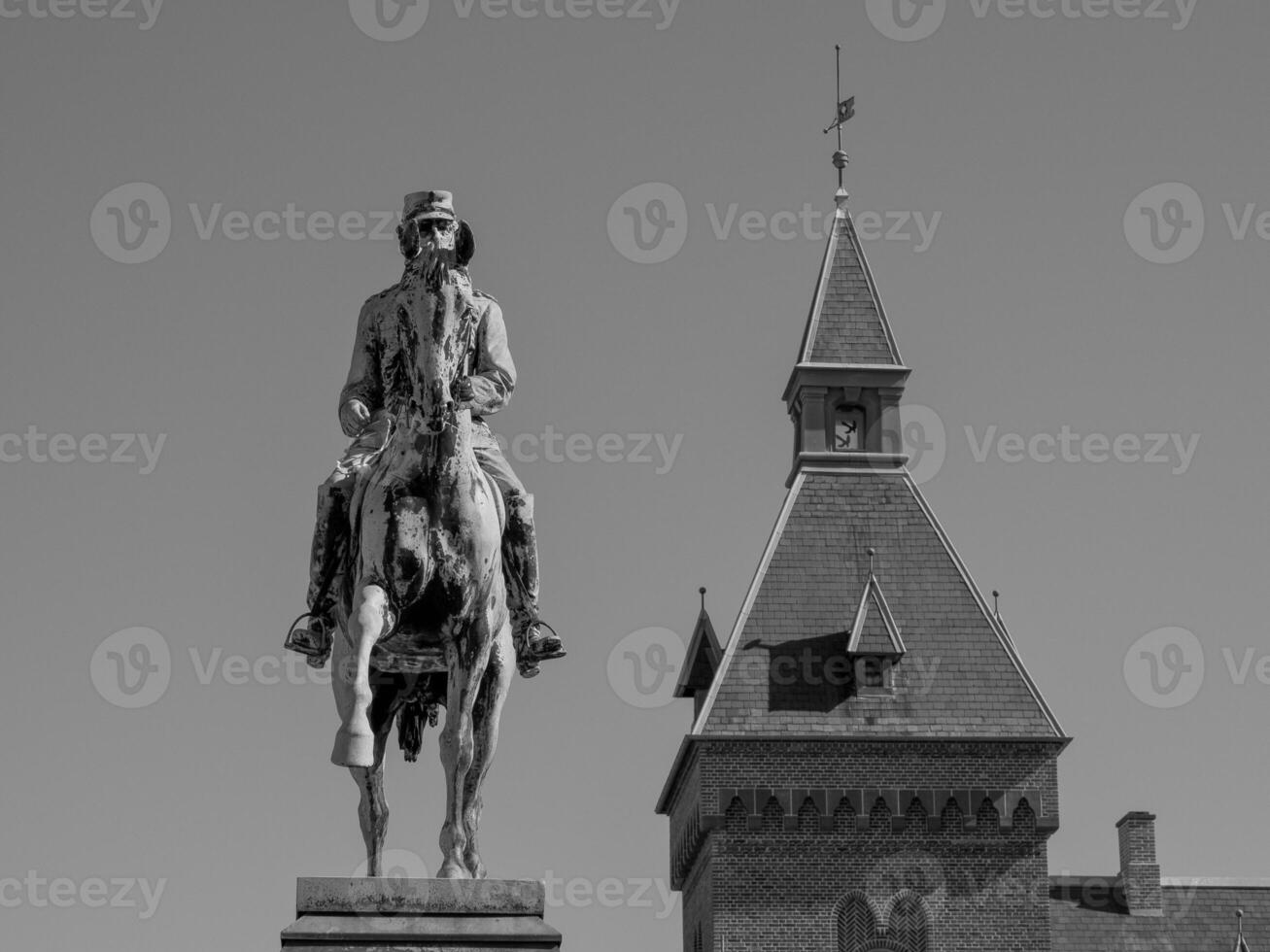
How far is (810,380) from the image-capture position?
203ft

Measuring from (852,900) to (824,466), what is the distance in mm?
9144

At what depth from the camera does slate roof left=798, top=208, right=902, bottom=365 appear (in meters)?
61.7

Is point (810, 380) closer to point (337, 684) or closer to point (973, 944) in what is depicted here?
point (973, 944)

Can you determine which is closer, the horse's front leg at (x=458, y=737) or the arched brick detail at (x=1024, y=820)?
the horse's front leg at (x=458, y=737)

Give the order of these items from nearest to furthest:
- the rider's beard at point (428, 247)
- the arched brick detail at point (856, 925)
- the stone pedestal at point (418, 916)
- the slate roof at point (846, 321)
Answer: the stone pedestal at point (418, 916)
the rider's beard at point (428, 247)
the arched brick detail at point (856, 925)
the slate roof at point (846, 321)

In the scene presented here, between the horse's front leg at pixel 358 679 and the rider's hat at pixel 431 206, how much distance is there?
1760mm

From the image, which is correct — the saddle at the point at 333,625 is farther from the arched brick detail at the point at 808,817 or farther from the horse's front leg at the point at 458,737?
the arched brick detail at the point at 808,817

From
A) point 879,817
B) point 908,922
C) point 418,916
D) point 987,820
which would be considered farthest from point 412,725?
point 987,820

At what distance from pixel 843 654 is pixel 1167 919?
35.6 feet

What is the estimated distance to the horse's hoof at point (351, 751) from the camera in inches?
513

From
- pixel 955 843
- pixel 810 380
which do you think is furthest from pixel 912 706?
pixel 810 380

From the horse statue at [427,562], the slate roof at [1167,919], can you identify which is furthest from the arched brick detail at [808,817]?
the horse statue at [427,562]

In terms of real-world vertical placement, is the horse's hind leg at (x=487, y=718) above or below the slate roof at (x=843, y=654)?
below

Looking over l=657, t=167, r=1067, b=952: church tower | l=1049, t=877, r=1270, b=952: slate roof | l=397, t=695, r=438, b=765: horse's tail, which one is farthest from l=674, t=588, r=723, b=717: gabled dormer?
l=397, t=695, r=438, b=765: horse's tail
